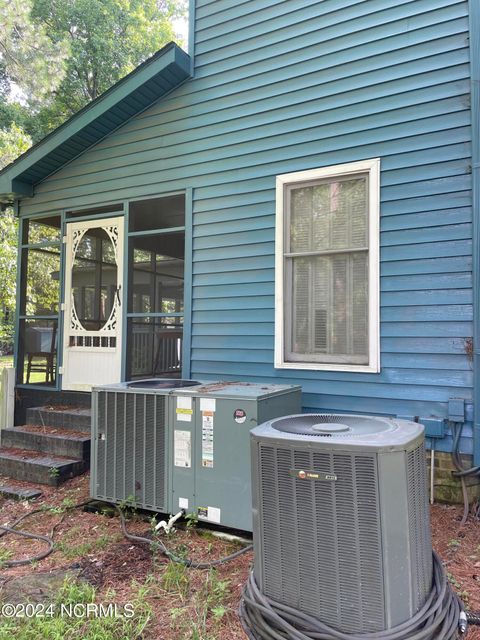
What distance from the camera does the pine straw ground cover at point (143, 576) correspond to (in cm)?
198

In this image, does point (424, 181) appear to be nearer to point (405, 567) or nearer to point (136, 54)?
point (405, 567)

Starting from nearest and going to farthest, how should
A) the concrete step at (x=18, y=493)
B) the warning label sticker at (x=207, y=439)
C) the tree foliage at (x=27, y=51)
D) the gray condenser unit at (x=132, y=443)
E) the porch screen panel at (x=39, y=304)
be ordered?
1. the warning label sticker at (x=207, y=439)
2. the gray condenser unit at (x=132, y=443)
3. the concrete step at (x=18, y=493)
4. the porch screen panel at (x=39, y=304)
5. the tree foliage at (x=27, y=51)

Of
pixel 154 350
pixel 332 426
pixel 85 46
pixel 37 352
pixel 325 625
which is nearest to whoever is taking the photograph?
pixel 325 625

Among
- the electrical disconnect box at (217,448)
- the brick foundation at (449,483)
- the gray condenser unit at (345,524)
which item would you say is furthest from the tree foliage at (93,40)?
the gray condenser unit at (345,524)

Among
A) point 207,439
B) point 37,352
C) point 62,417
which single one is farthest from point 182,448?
point 37,352

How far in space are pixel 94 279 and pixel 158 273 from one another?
202cm

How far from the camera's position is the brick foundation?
3172 mm

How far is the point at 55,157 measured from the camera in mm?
5234

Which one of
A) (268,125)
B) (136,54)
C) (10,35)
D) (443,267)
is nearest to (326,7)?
(268,125)

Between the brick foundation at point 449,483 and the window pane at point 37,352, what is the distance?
471cm

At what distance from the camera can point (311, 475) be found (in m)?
1.66

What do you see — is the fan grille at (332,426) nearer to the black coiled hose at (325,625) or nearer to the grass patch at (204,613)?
the black coiled hose at (325,625)

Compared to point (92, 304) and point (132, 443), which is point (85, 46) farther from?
point (132, 443)

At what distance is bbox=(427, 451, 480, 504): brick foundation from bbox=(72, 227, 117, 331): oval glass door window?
4017mm
